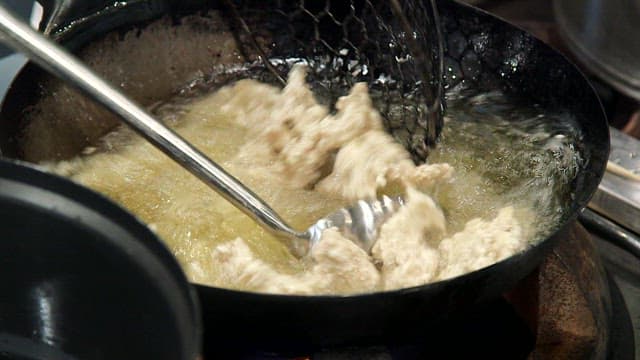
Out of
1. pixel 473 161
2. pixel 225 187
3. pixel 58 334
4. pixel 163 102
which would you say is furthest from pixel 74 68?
pixel 473 161

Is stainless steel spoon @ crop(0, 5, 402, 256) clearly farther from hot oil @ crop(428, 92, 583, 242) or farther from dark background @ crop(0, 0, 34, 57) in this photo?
dark background @ crop(0, 0, 34, 57)

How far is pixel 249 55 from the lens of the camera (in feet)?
3.69

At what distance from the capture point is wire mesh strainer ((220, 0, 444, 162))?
1.02 m

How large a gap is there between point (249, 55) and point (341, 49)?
0.14 meters

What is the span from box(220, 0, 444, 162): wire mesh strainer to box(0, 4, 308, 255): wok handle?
0.29 meters

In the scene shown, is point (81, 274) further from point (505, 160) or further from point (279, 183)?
point (505, 160)

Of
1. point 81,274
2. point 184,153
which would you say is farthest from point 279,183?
point 81,274

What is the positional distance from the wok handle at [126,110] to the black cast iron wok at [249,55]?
0.42 feet

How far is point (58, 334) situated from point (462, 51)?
2.45 feet

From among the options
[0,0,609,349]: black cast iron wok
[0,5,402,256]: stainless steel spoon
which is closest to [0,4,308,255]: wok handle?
[0,5,402,256]: stainless steel spoon

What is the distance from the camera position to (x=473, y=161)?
0.96 meters

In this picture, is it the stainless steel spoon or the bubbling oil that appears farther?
the bubbling oil

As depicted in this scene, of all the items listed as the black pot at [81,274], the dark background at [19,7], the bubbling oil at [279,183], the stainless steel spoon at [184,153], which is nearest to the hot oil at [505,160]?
the bubbling oil at [279,183]

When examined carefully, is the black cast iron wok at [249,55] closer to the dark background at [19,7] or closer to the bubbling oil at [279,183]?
the bubbling oil at [279,183]
